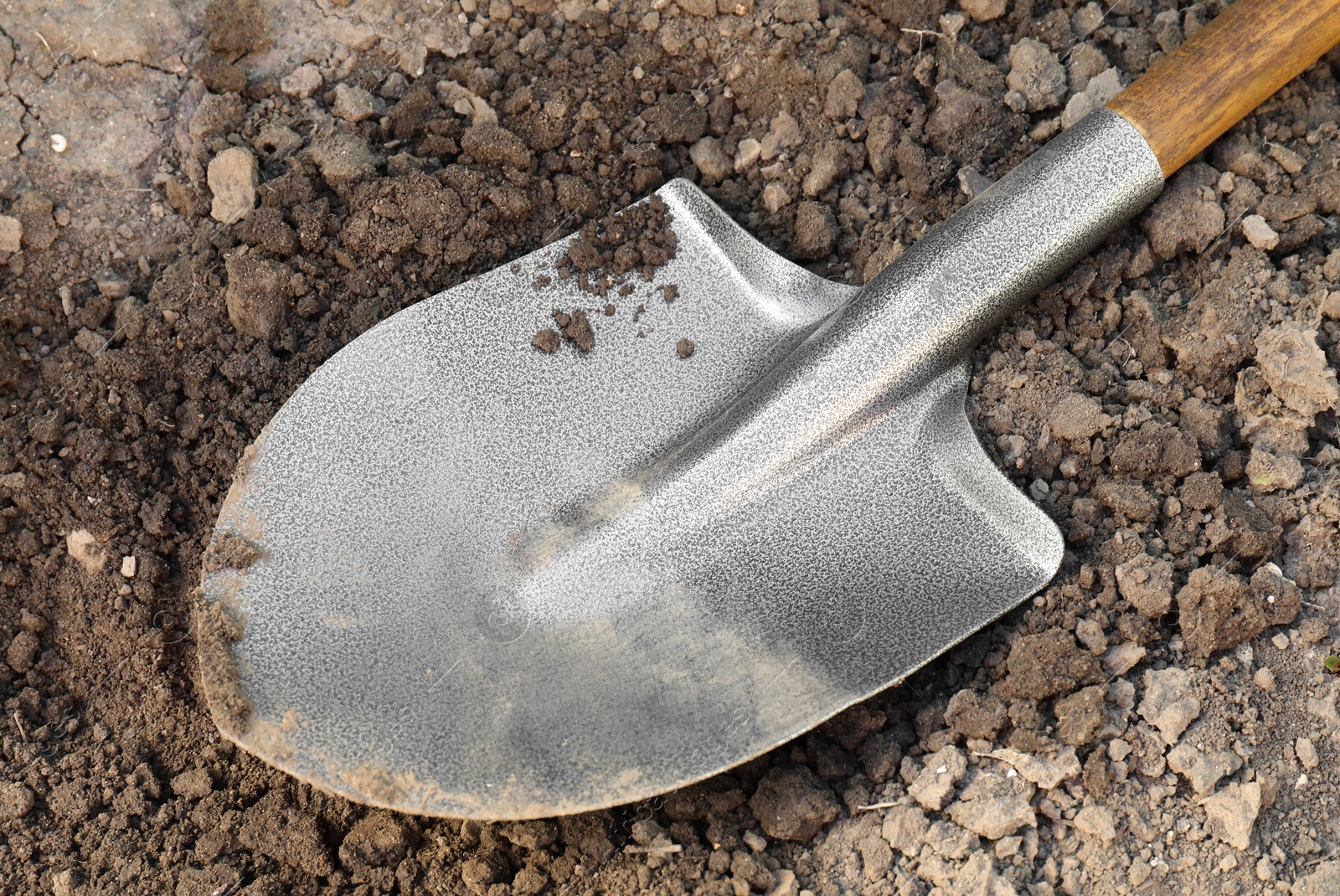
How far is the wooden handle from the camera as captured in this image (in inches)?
80.2

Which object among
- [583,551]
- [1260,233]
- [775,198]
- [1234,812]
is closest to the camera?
[1234,812]

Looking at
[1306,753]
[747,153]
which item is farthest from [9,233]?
[1306,753]

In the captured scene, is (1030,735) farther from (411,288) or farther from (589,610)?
(411,288)

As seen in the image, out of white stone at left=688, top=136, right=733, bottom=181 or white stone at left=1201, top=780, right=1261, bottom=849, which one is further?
white stone at left=688, top=136, right=733, bottom=181

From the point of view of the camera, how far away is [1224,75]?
2.05m

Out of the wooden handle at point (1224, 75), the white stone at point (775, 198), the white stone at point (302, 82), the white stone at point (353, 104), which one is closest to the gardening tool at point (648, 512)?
the wooden handle at point (1224, 75)

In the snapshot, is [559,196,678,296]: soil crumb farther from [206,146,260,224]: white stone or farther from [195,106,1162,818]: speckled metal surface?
[206,146,260,224]: white stone

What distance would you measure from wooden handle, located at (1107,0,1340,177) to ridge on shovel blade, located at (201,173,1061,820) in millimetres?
555

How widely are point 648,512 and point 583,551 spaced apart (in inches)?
5.2

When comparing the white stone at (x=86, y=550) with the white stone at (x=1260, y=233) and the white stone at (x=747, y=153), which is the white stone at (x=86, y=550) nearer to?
the white stone at (x=747, y=153)

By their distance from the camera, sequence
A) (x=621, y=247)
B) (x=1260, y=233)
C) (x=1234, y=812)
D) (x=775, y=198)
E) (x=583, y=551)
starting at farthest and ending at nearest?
(x=775, y=198) → (x=621, y=247) → (x=1260, y=233) → (x=583, y=551) → (x=1234, y=812)

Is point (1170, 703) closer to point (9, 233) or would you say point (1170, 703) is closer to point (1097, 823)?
point (1097, 823)

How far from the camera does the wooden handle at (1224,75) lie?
2.04m

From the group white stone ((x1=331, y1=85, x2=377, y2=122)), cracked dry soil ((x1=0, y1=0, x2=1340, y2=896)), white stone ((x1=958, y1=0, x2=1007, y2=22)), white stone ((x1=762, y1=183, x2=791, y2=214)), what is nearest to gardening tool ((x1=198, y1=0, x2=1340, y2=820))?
cracked dry soil ((x1=0, y1=0, x2=1340, y2=896))
